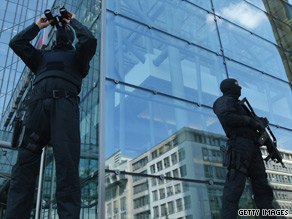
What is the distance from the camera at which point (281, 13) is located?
854cm

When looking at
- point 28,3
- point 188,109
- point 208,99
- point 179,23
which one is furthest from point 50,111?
point 28,3

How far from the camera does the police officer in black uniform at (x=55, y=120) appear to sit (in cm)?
203

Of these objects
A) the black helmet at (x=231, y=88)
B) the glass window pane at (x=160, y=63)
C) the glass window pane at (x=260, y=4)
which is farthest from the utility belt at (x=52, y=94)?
the glass window pane at (x=260, y=4)

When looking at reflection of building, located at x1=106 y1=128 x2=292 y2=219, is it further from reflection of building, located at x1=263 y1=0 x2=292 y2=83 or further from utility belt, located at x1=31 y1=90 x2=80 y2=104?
reflection of building, located at x1=263 y1=0 x2=292 y2=83

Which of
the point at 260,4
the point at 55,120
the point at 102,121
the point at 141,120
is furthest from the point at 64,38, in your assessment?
the point at 260,4

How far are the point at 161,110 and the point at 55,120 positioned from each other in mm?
2112

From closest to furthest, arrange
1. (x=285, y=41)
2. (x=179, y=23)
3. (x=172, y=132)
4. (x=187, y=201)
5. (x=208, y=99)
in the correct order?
1. (x=187, y=201)
2. (x=172, y=132)
3. (x=208, y=99)
4. (x=179, y=23)
5. (x=285, y=41)

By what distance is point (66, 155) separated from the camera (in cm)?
209

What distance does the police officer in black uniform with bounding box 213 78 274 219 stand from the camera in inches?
119

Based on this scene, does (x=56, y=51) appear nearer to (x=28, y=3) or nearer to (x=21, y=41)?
(x=21, y=41)

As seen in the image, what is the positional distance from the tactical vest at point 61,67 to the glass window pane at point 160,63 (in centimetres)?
128

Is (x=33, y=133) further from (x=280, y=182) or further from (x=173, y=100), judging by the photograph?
(x=280, y=182)

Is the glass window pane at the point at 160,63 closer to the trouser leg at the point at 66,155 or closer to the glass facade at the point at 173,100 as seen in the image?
the glass facade at the point at 173,100

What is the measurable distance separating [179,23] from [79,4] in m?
1.74
